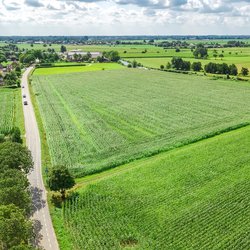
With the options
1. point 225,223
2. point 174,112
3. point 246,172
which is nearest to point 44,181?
point 225,223

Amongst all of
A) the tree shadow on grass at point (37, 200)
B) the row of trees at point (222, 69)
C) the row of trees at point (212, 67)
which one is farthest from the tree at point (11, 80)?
the tree shadow on grass at point (37, 200)

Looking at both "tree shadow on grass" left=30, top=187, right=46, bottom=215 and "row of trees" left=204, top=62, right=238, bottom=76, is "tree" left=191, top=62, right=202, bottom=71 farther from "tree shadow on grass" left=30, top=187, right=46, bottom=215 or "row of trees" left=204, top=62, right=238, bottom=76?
"tree shadow on grass" left=30, top=187, right=46, bottom=215

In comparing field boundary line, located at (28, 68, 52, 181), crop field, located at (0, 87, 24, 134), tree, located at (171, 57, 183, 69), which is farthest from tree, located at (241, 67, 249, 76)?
crop field, located at (0, 87, 24, 134)

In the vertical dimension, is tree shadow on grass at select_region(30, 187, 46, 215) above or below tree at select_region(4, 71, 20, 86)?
below

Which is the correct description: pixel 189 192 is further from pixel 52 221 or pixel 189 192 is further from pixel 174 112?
pixel 174 112

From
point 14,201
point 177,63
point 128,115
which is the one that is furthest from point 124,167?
point 177,63
